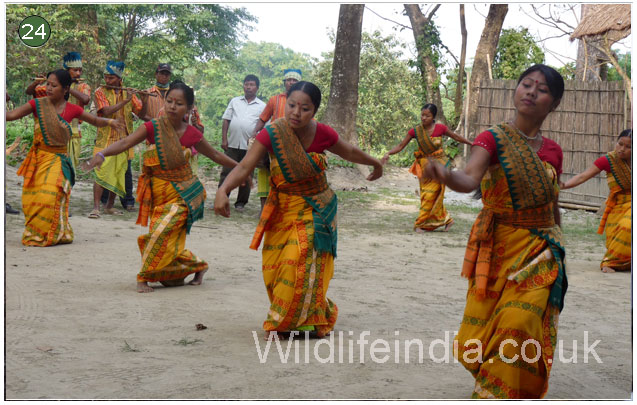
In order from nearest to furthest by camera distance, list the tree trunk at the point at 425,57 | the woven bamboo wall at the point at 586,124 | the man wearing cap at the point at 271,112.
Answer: the man wearing cap at the point at 271,112, the woven bamboo wall at the point at 586,124, the tree trunk at the point at 425,57

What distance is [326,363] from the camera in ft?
14.4

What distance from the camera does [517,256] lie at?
3.62 m

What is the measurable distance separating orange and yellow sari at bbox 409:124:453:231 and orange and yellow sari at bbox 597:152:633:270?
2.67 meters

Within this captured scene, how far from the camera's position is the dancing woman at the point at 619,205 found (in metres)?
7.86

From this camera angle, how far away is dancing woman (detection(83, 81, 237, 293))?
20.4 feet

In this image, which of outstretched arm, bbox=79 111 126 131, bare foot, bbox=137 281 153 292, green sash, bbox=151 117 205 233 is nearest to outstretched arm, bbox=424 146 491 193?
green sash, bbox=151 117 205 233

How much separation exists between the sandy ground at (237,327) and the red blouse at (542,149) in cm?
125

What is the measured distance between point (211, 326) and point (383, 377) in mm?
1548

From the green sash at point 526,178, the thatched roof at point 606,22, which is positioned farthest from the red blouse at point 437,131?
the green sash at point 526,178

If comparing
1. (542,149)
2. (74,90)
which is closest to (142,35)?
(74,90)

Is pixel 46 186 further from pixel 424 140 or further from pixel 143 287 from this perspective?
pixel 424 140

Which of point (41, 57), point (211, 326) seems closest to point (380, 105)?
point (41, 57)

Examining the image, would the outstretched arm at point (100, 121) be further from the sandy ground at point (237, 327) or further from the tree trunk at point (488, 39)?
the tree trunk at point (488, 39)

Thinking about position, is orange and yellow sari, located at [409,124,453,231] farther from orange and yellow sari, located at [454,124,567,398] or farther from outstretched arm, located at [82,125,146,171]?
orange and yellow sari, located at [454,124,567,398]
